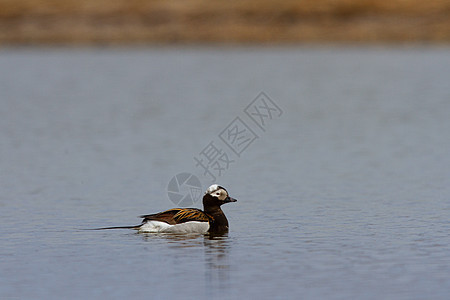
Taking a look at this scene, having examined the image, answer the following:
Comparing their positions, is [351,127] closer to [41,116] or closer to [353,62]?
[41,116]

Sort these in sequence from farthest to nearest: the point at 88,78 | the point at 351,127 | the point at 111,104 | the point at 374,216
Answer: the point at 88,78 → the point at 111,104 → the point at 351,127 → the point at 374,216

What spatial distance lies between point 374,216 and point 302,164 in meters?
5.20

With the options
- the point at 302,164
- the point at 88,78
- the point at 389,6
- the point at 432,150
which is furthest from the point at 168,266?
the point at 389,6

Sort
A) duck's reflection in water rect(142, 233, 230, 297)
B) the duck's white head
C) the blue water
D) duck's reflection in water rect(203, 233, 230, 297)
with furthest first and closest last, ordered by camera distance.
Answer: the duck's white head, the blue water, duck's reflection in water rect(142, 233, 230, 297), duck's reflection in water rect(203, 233, 230, 297)

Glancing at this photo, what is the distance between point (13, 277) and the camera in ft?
36.3

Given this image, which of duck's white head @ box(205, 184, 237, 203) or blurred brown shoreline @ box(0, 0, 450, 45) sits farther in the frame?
blurred brown shoreline @ box(0, 0, 450, 45)

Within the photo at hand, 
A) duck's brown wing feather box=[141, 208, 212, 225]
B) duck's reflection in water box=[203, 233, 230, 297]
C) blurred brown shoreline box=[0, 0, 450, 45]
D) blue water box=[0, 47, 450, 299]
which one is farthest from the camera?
blurred brown shoreline box=[0, 0, 450, 45]

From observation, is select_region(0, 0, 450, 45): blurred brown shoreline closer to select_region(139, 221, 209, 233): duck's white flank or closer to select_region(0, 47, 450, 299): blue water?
select_region(0, 47, 450, 299): blue water

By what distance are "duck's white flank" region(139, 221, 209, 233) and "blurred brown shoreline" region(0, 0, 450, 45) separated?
36.3 m

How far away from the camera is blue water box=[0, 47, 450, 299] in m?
10.9

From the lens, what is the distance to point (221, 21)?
5112 cm

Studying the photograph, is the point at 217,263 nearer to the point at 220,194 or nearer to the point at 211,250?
the point at 211,250

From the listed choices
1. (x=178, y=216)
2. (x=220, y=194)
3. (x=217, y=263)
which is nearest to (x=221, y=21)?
(x=220, y=194)

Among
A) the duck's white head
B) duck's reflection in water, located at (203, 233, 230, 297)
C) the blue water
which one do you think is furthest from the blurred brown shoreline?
duck's reflection in water, located at (203, 233, 230, 297)
